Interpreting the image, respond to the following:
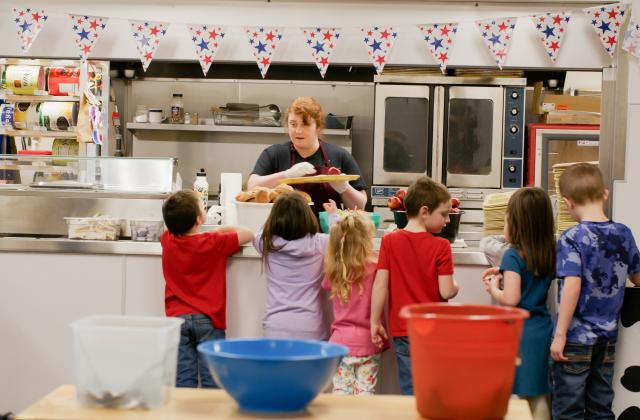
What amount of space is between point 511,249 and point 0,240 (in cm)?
245

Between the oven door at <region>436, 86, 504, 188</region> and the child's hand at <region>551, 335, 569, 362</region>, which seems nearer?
the child's hand at <region>551, 335, 569, 362</region>

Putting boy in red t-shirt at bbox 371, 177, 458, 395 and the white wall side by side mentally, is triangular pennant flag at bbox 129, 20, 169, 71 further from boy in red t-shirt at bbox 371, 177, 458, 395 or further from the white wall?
boy in red t-shirt at bbox 371, 177, 458, 395

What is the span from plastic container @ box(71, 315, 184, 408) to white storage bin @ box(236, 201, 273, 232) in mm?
2096

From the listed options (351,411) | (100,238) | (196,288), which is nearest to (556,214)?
(196,288)

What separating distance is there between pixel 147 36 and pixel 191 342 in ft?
7.00

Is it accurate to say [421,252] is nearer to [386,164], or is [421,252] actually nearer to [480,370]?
[480,370]

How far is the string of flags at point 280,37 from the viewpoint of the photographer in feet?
17.0

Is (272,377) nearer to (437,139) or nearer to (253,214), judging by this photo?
(253,214)

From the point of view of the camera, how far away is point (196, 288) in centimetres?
394

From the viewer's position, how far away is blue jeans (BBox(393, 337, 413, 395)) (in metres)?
3.74

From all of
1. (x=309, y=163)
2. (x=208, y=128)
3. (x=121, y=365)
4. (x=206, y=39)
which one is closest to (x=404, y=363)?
(x=309, y=163)

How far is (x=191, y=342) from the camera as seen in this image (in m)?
3.95

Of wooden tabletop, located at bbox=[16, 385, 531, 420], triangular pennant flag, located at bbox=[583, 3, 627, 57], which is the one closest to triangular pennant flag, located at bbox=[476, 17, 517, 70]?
triangular pennant flag, located at bbox=[583, 3, 627, 57]

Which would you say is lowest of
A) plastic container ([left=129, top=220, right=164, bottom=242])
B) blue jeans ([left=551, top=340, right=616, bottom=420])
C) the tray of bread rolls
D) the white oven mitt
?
blue jeans ([left=551, top=340, right=616, bottom=420])
